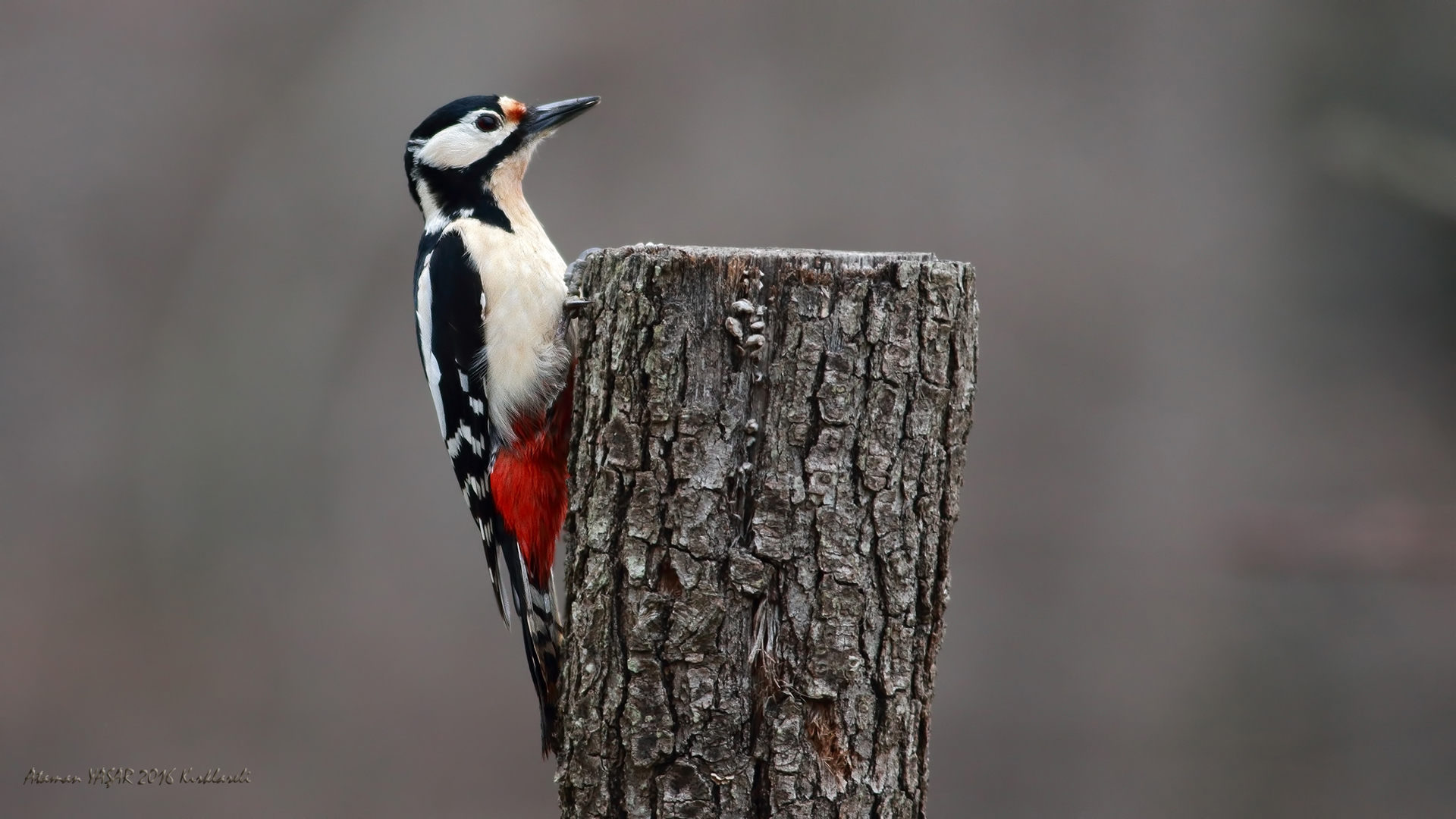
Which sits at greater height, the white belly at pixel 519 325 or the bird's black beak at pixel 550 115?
the bird's black beak at pixel 550 115

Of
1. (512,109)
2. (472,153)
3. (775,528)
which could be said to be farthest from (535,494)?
(512,109)

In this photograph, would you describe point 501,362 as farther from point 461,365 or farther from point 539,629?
point 539,629

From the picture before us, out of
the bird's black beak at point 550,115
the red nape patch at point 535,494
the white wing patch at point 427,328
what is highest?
the bird's black beak at point 550,115

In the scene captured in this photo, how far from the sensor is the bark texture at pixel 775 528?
1664 millimetres

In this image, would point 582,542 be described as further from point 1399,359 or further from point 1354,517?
point 1399,359

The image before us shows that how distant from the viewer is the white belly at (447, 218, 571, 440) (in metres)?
2.34

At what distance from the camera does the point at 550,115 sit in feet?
9.35

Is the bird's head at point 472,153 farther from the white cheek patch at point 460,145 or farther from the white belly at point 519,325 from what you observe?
the white belly at point 519,325

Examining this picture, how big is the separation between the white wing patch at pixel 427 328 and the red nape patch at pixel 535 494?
283mm

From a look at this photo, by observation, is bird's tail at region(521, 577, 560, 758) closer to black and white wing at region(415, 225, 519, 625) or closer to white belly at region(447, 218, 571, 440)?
black and white wing at region(415, 225, 519, 625)

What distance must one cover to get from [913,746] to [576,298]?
1.17 meters

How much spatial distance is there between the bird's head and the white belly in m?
0.23

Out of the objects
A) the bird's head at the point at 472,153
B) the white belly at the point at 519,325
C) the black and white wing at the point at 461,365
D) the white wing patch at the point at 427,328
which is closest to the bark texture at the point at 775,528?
the white belly at the point at 519,325

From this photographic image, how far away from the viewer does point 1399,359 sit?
16.2ft
